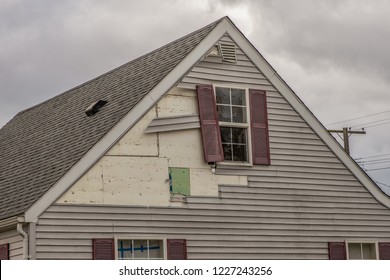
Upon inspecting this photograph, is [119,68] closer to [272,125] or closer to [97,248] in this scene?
[272,125]

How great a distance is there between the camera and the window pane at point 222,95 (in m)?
25.1

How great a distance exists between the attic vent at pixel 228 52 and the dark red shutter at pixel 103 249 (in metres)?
5.50

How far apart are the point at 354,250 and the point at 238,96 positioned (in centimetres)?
499

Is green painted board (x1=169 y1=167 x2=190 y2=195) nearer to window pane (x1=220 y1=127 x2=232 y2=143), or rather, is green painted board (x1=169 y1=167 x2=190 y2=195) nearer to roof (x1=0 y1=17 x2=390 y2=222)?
window pane (x1=220 y1=127 x2=232 y2=143)

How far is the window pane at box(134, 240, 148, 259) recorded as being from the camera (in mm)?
23156

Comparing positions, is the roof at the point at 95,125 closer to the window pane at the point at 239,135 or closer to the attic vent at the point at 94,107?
the attic vent at the point at 94,107

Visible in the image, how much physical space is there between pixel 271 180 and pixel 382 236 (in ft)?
12.0

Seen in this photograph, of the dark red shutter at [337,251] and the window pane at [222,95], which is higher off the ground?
the window pane at [222,95]

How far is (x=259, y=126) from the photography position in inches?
1003

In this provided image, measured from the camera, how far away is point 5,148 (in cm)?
2880

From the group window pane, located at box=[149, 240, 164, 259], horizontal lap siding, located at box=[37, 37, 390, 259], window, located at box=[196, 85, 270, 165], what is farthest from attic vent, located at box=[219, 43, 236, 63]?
window pane, located at box=[149, 240, 164, 259]

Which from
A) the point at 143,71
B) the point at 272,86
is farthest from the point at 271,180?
the point at 143,71

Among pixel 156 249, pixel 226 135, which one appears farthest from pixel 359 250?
pixel 156 249

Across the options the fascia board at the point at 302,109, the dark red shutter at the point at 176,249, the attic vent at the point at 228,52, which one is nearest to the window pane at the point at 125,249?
the dark red shutter at the point at 176,249
